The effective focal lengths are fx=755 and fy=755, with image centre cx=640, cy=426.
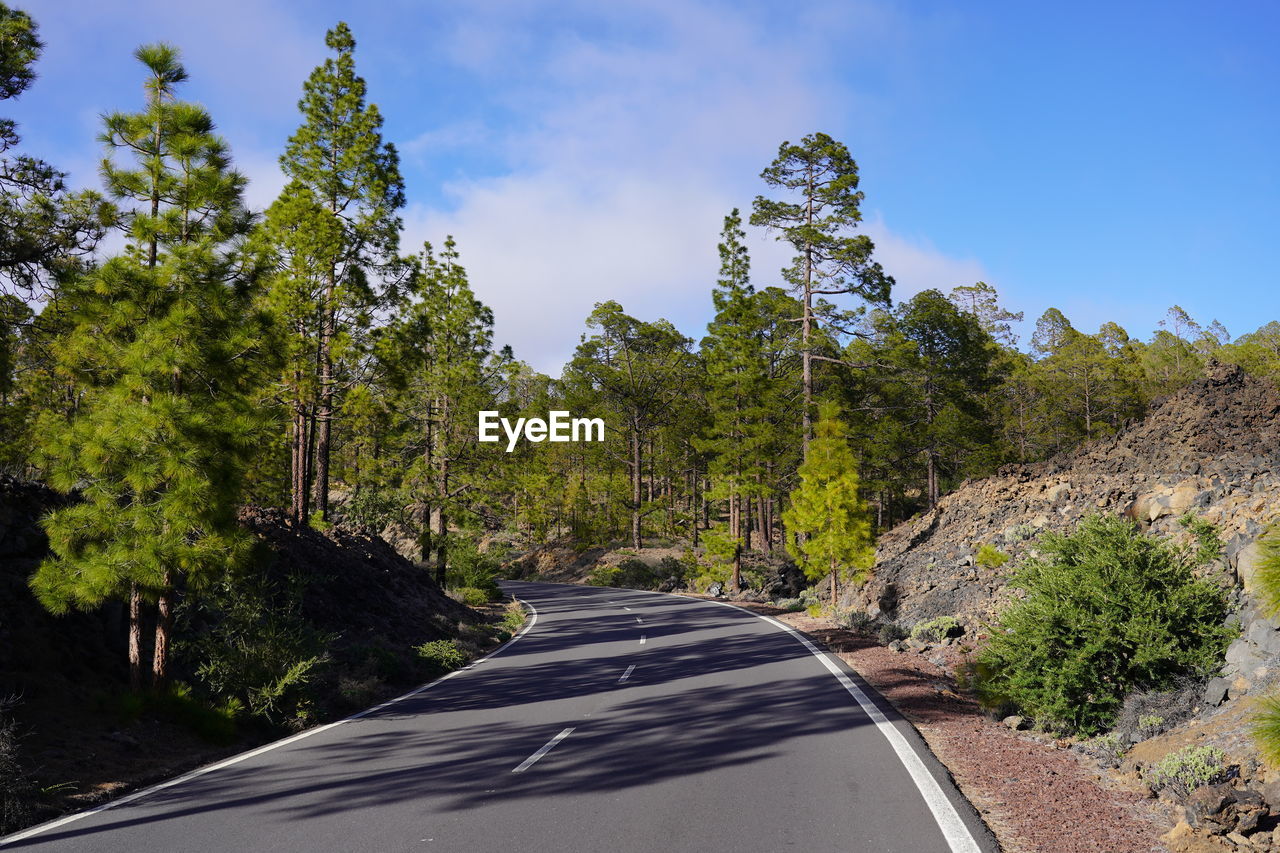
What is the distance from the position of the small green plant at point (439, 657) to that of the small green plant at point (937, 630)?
9879 mm

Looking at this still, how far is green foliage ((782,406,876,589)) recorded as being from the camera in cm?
2445

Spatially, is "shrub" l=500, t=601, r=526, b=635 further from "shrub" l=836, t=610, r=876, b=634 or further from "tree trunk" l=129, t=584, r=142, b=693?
"tree trunk" l=129, t=584, r=142, b=693

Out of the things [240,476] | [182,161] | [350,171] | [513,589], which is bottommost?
[513,589]

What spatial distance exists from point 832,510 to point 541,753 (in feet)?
60.0

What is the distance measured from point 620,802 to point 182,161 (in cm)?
963

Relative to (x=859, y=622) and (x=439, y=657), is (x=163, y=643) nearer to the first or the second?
(x=439, y=657)

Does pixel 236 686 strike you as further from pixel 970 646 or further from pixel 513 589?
pixel 513 589

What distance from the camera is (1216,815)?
548 cm

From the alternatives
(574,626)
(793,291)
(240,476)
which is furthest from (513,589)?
(240,476)

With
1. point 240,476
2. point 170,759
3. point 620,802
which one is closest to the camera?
point 620,802

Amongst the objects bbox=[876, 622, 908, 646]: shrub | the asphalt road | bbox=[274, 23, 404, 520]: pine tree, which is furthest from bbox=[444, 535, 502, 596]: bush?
the asphalt road

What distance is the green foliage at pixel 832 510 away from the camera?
2445 cm

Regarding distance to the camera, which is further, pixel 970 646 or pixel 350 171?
pixel 350 171

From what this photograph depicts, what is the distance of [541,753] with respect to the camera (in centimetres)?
802
